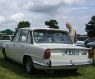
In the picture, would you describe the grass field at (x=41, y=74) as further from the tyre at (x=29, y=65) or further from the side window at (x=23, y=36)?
the side window at (x=23, y=36)

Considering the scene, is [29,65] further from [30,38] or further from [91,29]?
[91,29]

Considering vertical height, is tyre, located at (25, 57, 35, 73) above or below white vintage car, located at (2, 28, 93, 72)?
below

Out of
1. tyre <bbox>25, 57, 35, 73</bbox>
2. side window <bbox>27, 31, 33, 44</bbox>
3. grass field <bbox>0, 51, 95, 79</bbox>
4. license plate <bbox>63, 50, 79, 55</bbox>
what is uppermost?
side window <bbox>27, 31, 33, 44</bbox>

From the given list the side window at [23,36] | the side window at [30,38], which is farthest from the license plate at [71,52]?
the side window at [23,36]

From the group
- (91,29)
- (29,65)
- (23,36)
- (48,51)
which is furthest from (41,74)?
(91,29)

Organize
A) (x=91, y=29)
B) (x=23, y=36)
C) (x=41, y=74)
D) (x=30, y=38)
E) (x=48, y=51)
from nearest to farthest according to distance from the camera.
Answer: (x=48, y=51) → (x=41, y=74) → (x=30, y=38) → (x=23, y=36) → (x=91, y=29)

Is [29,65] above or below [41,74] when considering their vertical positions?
above

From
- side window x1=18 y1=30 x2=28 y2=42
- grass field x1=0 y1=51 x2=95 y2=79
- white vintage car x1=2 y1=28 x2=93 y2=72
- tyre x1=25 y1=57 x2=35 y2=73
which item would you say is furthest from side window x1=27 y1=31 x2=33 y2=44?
grass field x1=0 y1=51 x2=95 y2=79

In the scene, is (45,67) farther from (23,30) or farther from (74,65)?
(23,30)

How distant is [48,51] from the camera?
32.8ft

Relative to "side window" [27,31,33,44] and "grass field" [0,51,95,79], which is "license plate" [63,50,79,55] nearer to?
"grass field" [0,51,95,79]

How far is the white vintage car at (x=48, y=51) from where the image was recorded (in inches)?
395

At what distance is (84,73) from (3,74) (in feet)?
9.48

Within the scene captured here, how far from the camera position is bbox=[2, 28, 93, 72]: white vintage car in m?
10.0
